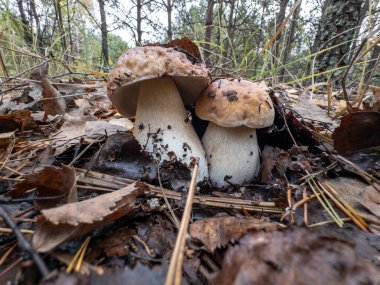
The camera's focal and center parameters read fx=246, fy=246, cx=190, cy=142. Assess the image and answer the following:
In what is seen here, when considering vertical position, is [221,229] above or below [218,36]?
below

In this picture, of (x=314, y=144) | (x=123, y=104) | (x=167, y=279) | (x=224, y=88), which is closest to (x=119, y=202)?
(x=167, y=279)

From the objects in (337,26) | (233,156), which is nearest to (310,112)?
(233,156)

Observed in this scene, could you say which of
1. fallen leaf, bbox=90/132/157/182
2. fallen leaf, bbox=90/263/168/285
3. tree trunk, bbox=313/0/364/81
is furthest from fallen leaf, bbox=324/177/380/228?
tree trunk, bbox=313/0/364/81

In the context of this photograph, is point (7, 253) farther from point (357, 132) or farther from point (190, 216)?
point (357, 132)

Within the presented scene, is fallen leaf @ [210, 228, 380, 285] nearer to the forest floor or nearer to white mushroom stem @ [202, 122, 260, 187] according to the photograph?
the forest floor

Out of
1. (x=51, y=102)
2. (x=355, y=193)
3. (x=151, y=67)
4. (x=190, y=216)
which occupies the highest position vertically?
(x=151, y=67)

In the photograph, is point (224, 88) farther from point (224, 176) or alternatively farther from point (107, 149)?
point (107, 149)
